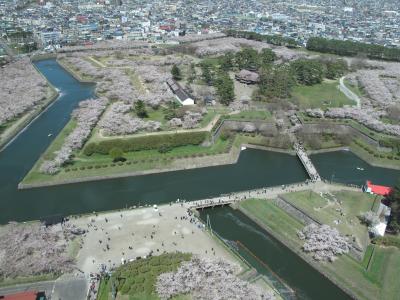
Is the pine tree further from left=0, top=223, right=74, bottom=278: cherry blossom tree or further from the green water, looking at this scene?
left=0, top=223, right=74, bottom=278: cherry blossom tree

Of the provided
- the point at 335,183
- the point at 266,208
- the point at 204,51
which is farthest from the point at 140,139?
the point at 204,51

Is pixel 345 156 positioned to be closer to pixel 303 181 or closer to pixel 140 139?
pixel 303 181

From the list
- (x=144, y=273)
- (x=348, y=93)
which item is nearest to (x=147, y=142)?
(x=144, y=273)

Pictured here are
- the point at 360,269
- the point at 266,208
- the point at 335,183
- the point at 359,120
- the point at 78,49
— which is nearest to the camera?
the point at 360,269

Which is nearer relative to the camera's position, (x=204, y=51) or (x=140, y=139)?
(x=140, y=139)

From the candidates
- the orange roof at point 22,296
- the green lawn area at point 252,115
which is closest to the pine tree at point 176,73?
the green lawn area at point 252,115

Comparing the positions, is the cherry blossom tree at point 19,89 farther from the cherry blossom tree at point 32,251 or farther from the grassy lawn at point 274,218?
the grassy lawn at point 274,218
